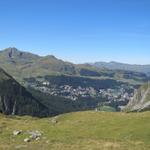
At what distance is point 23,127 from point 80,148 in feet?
93.9

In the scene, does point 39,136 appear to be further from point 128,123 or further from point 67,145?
point 128,123

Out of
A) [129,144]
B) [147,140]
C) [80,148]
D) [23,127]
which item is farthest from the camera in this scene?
[23,127]

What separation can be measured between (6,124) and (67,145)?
1276 inches

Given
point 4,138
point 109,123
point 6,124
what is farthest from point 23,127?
point 109,123

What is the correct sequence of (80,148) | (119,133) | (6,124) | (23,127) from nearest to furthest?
(80,148) → (119,133) → (23,127) → (6,124)

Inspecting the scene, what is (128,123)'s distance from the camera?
243 ft

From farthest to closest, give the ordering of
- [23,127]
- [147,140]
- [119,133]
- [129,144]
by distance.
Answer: [23,127], [119,133], [147,140], [129,144]

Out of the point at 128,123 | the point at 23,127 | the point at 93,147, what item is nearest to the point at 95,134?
the point at 128,123

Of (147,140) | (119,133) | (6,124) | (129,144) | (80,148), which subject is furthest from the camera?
(6,124)

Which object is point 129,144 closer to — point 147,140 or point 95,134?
point 147,140

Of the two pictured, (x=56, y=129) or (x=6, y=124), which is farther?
(x=6, y=124)

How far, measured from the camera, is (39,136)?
194 ft

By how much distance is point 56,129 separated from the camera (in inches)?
2731

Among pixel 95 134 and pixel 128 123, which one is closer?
pixel 95 134
